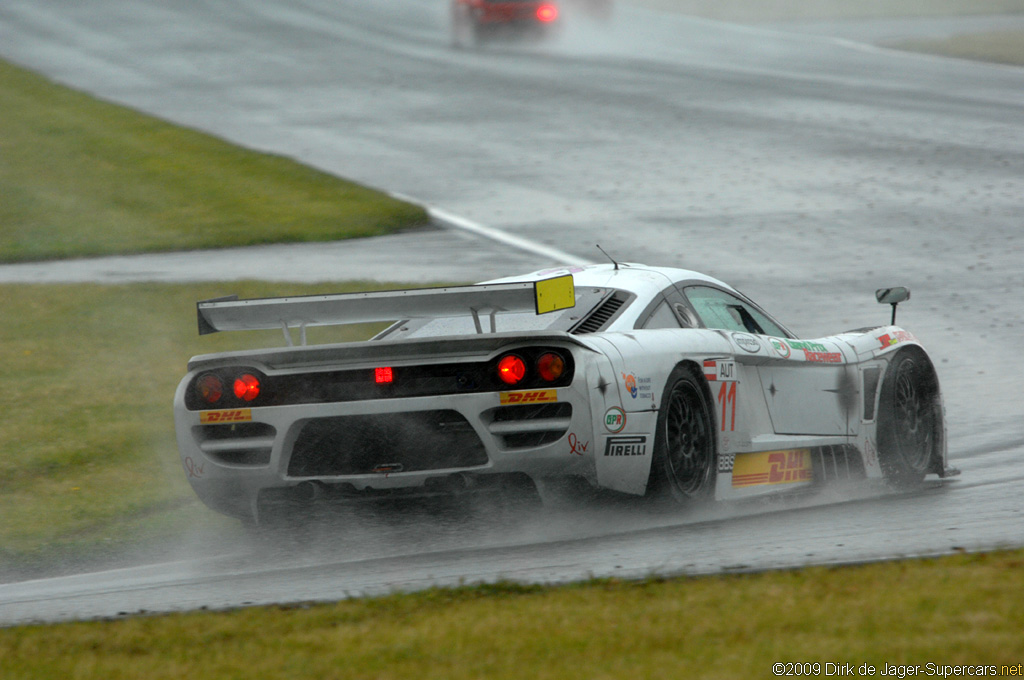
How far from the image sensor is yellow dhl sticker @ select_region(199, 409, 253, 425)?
20.5 ft

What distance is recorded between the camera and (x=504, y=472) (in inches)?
236

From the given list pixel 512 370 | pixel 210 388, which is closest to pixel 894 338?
pixel 512 370

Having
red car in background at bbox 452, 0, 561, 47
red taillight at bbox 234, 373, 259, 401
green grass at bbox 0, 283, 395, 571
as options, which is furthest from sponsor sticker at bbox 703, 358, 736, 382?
red car in background at bbox 452, 0, 561, 47

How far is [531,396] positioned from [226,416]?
1.35 meters

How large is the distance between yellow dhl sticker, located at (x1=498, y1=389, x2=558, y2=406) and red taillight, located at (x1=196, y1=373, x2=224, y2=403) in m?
1.27

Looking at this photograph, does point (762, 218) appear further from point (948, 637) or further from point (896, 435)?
point (948, 637)

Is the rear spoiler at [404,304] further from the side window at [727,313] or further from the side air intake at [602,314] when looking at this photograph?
the side window at [727,313]

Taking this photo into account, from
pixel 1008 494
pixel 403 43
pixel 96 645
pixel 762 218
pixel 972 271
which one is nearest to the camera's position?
pixel 96 645

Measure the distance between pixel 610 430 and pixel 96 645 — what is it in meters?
2.26

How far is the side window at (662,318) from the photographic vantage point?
6.79 m

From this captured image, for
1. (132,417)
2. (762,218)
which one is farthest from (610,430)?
(762,218)

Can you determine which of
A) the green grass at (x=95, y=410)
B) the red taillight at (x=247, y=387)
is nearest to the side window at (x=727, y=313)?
the red taillight at (x=247, y=387)

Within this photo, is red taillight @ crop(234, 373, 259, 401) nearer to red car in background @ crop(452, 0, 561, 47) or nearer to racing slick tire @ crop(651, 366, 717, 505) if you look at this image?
racing slick tire @ crop(651, 366, 717, 505)

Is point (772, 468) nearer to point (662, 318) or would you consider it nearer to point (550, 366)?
→ point (662, 318)
